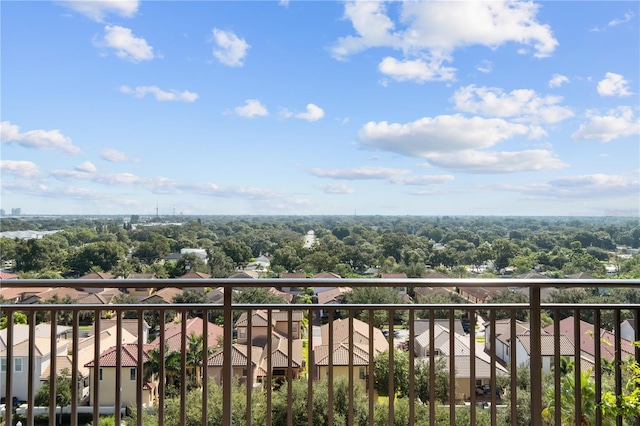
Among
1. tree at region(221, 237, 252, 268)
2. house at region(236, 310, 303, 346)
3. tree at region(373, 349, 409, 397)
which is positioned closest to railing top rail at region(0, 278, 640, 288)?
house at region(236, 310, 303, 346)

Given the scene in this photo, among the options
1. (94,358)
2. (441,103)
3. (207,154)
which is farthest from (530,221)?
(207,154)

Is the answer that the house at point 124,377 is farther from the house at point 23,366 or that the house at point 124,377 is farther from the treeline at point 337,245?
the treeline at point 337,245

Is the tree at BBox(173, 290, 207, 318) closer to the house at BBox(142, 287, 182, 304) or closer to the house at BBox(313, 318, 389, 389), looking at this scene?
the house at BBox(142, 287, 182, 304)

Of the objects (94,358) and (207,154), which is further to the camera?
(207,154)

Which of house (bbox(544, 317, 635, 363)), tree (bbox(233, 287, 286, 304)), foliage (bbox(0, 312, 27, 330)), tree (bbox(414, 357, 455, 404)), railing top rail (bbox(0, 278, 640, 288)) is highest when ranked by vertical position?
railing top rail (bbox(0, 278, 640, 288))

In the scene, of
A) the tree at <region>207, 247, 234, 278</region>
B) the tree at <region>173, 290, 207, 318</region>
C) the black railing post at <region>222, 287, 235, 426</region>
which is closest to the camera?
the black railing post at <region>222, 287, 235, 426</region>

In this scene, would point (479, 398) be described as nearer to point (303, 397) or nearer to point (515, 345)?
point (515, 345)

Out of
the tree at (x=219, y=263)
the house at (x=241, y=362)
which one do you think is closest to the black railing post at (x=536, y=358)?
the house at (x=241, y=362)
